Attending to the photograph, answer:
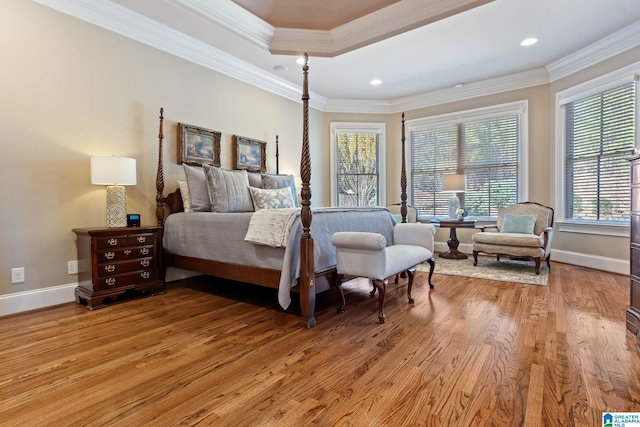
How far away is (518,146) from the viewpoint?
4914 millimetres

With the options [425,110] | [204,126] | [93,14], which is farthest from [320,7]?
[425,110]

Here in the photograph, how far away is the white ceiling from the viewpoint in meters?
3.11

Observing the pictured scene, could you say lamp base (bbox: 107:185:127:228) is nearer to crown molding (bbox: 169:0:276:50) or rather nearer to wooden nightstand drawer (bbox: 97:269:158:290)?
wooden nightstand drawer (bbox: 97:269:158:290)

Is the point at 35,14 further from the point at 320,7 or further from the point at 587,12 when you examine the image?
the point at 587,12

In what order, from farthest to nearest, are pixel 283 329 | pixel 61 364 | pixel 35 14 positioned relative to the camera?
pixel 35 14 < pixel 283 329 < pixel 61 364

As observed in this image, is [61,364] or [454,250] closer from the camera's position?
[61,364]

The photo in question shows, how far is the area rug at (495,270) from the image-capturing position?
11.8 ft

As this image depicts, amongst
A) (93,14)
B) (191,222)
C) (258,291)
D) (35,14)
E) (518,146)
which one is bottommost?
(258,291)

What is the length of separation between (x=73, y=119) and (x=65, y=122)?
70 mm

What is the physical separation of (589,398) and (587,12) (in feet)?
12.2

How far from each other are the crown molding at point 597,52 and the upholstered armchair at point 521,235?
1.85 meters

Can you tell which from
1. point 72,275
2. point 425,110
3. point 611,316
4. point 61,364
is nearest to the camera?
point 61,364

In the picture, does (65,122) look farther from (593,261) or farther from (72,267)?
(593,261)

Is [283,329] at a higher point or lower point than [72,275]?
lower
